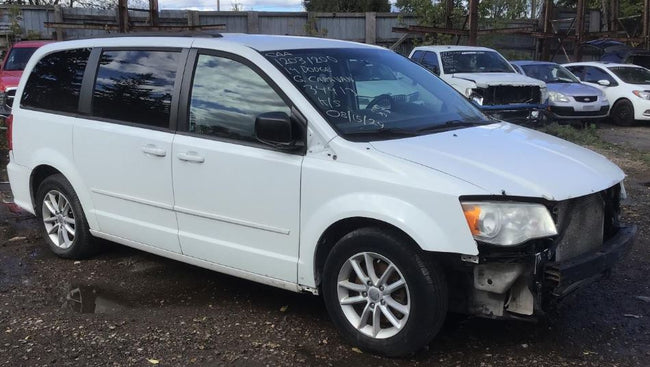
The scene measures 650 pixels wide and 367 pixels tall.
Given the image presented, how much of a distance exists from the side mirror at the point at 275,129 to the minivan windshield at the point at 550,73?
12784 millimetres

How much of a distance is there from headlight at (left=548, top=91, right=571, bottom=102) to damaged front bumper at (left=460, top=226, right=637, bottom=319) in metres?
A: 11.4

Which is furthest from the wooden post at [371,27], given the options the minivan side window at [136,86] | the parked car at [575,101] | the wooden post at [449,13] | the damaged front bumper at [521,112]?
the minivan side window at [136,86]

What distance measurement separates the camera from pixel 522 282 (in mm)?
3195

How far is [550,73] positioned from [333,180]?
520 inches

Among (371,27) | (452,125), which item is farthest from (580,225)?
(371,27)

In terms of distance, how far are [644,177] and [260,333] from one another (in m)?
6.93

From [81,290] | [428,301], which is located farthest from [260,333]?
[81,290]

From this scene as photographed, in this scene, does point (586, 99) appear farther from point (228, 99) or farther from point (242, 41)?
point (228, 99)

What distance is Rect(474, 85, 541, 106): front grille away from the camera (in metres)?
11.6

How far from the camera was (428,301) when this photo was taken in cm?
327

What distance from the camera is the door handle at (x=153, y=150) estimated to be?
4.25m

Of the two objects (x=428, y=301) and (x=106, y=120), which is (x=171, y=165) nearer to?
(x=106, y=120)

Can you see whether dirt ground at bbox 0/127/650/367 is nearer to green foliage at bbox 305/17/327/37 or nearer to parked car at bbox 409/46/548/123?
parked car at bbox 409/46/548/123

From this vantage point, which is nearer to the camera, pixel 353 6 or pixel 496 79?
pixel 496 79
